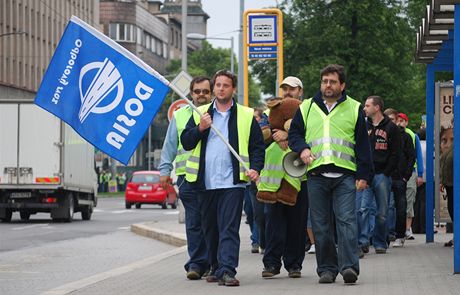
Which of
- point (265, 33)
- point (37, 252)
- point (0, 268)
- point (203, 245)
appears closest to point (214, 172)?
point (203, 245)

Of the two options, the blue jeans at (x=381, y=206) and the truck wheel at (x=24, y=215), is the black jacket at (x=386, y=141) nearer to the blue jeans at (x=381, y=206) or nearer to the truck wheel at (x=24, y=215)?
the blue jeans at (x=381, y=206)

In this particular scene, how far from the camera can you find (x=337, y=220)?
39.5 feet

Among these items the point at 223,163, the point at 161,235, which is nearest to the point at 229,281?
the point at 223,163

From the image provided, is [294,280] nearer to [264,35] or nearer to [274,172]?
[274,172]

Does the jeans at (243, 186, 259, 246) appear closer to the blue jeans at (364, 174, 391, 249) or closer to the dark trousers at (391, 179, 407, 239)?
the blue jeans at (364, 174, 391, 249)

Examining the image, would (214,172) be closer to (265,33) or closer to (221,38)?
(265,33)

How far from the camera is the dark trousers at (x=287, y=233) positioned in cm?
1287

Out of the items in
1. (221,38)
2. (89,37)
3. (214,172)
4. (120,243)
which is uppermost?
(221,38)

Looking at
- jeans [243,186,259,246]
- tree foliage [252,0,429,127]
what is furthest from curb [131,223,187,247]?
tree foliage [252,0,429,127]

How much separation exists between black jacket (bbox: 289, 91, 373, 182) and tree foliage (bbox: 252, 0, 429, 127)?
136ft

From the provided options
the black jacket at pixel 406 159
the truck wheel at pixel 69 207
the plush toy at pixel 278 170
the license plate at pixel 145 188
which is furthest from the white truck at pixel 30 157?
the plush toy at pixel 278 170

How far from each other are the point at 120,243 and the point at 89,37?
13.1 meters

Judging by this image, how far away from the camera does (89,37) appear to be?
12359 mm

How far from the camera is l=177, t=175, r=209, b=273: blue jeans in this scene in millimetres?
12602
